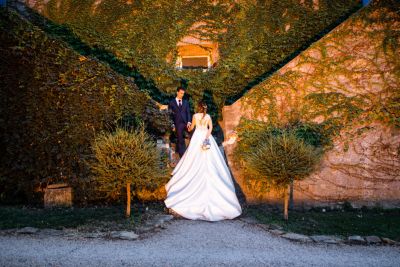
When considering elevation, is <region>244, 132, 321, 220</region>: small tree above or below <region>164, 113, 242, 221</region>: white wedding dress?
above

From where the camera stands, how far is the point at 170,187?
5.88 meters

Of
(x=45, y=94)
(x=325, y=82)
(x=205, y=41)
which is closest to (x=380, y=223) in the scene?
(x=325, y=82)

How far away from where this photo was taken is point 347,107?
657 cm

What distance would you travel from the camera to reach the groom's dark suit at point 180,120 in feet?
23.1

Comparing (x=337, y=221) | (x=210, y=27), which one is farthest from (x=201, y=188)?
(x=210, y=27)

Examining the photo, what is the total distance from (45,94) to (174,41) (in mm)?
5654

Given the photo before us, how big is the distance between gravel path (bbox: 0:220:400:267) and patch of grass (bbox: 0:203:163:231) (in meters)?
0.55

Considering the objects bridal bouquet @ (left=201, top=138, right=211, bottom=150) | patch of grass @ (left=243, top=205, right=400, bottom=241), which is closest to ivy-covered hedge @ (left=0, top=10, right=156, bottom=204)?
bridal bouquet @ (left=201, top=138, right=211, bottom=150)

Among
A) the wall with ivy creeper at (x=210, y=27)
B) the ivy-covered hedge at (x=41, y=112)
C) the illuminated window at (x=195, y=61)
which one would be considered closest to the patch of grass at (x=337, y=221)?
the ivy-covered hedge at (x=41, y=112)

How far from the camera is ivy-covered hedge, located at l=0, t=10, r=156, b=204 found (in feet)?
19.0

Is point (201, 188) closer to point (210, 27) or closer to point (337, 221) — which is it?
point (337, 221)

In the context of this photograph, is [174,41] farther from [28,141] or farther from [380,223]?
[380,223]

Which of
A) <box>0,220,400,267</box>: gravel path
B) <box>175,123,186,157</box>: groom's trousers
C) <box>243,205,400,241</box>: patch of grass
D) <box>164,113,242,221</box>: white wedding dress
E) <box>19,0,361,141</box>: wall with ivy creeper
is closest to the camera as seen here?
<box>0,220,400,267</box>: gravel path

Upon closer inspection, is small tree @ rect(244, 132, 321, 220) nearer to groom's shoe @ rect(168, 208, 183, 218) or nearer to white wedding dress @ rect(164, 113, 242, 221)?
white wedding dress @ rect(164, 113, 242, 221)
